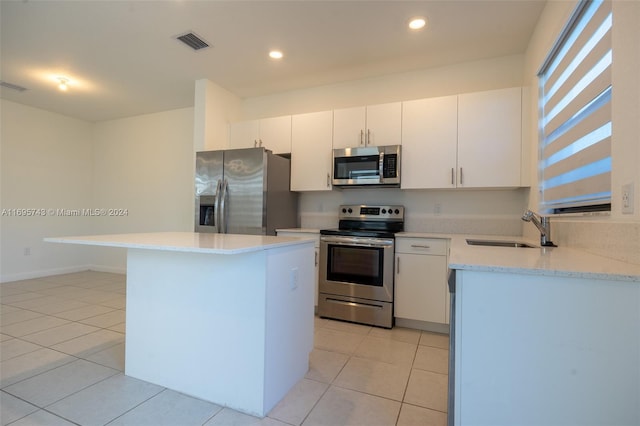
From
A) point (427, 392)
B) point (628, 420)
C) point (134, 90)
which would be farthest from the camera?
point (134, 90)

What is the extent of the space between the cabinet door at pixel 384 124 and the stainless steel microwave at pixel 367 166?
12cm

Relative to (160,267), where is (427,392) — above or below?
below

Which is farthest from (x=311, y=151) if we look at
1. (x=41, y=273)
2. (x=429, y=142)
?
(x=41, y=273)

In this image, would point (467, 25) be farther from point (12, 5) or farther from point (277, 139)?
point (12, 5)

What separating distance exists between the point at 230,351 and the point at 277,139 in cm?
256

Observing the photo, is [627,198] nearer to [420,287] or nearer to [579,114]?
[579,114]

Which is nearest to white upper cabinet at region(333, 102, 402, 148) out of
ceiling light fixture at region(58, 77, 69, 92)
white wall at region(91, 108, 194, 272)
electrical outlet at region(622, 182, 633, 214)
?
electrical outlet at region(622, 182, 633, 214)

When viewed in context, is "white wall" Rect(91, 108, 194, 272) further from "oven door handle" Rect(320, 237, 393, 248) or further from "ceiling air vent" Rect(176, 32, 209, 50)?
"oven door handle" Rect(320, 237, 393, 248)

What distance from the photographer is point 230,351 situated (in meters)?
1.63

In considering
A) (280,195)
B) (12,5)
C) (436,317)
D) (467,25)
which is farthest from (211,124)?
(436,317)

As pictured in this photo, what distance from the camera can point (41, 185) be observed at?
482 centimetres

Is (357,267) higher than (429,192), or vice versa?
(429,192)

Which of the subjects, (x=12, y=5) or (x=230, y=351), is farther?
(x=12, y=5)

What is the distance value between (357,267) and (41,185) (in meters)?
5.28
